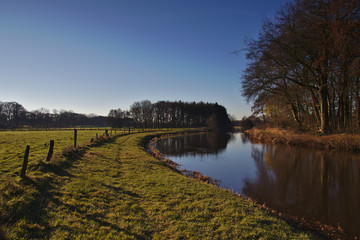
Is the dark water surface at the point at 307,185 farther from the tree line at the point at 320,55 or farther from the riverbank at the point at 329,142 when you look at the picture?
the tree line at the point at 320,55

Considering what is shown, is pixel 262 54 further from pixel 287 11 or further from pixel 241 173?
pixel 241 173

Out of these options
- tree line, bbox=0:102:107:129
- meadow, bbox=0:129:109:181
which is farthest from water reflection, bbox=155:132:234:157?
tree line, bbox=0:102:107:129

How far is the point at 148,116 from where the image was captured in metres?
78.3

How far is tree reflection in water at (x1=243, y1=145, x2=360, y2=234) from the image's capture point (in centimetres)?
618

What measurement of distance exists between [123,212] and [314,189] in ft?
28.9

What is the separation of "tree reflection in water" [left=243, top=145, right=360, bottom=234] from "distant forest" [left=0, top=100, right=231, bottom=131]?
2686 inches

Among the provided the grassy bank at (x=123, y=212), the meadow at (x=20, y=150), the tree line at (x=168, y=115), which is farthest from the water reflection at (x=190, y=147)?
the tree line at (x=168, y=115)

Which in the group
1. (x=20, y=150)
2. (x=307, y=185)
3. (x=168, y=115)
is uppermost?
(x=168, y=115)

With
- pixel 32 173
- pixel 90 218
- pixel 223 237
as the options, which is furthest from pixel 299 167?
pixel 32 173

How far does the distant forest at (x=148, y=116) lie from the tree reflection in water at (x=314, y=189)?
224 ft

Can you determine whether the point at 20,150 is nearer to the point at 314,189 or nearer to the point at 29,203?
the point at 29,203

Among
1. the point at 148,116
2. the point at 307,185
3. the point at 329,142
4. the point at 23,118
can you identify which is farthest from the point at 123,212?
the point at 23,118

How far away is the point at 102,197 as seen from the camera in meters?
5.80

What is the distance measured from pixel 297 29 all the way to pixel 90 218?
67.2 ft
